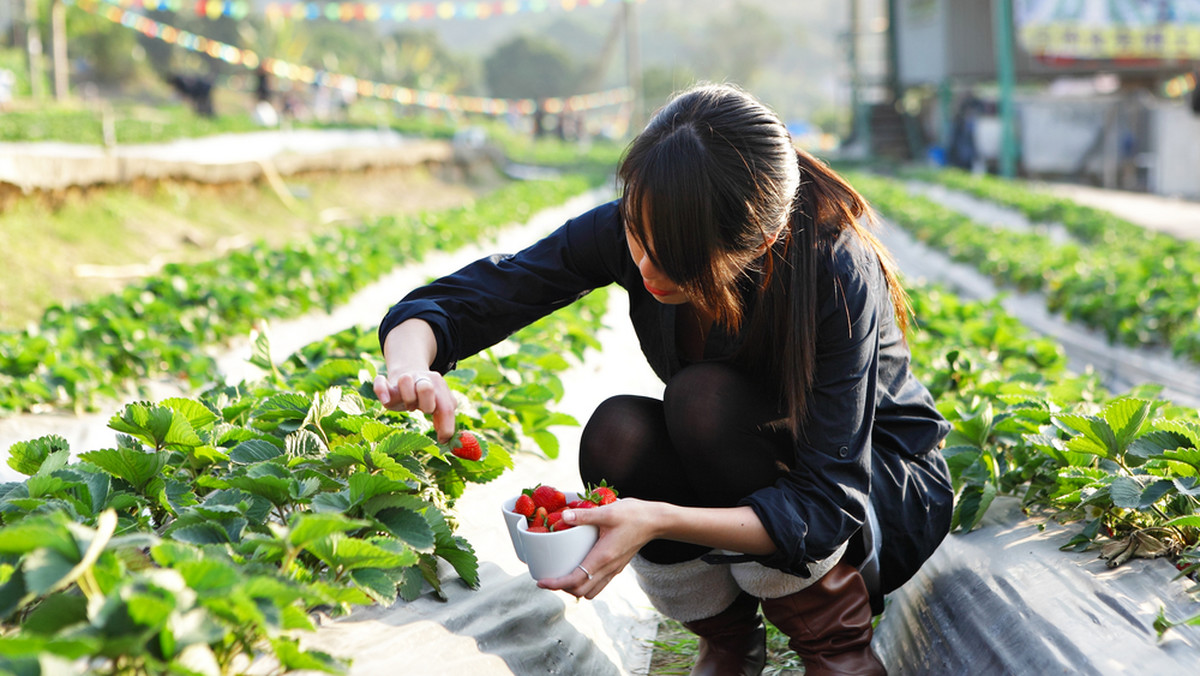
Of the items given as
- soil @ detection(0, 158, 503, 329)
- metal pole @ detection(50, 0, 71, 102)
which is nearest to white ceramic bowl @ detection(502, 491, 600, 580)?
soil @ detection(0, 158, 503, 329)

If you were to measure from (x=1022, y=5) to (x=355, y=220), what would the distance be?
11.4m

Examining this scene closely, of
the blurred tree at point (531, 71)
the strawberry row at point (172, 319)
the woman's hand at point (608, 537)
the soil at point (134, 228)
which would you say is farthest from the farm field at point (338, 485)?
the blurred tree at point (531, 71)

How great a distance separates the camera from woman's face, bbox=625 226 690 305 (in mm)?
1526

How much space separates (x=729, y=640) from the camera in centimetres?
193

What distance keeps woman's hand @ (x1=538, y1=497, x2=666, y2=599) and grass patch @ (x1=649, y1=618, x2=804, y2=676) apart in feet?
2.21

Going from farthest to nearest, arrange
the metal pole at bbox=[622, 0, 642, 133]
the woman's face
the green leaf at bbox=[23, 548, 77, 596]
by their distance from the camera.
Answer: the metal pole at bbox=[622, 0, 642, 133] < the woman's face < the green leaf at bbox=[23, 548, 77, 596]

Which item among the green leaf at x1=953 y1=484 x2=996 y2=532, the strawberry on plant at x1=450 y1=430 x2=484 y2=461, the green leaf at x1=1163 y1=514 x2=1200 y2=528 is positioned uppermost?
the strawberry on plant at x1=450 y1=430 x2=484 y2=461

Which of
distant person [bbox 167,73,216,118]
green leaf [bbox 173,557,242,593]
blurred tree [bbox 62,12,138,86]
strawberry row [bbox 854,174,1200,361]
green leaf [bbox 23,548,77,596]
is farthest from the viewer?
blurred tree [bbox 62,12,138,86]

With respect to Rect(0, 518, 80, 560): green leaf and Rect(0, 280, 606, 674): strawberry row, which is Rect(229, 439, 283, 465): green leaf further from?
Rect(0, 518, 80, 560): green leaf

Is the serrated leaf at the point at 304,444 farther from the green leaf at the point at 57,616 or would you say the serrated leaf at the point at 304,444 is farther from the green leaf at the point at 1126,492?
the green leaf at the point at 1126,492

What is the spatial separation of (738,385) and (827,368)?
17cm

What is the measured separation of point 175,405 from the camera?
5.93 ft

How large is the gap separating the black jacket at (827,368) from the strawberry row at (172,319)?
1.69m

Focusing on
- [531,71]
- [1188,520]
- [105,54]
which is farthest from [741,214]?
[531,71]
